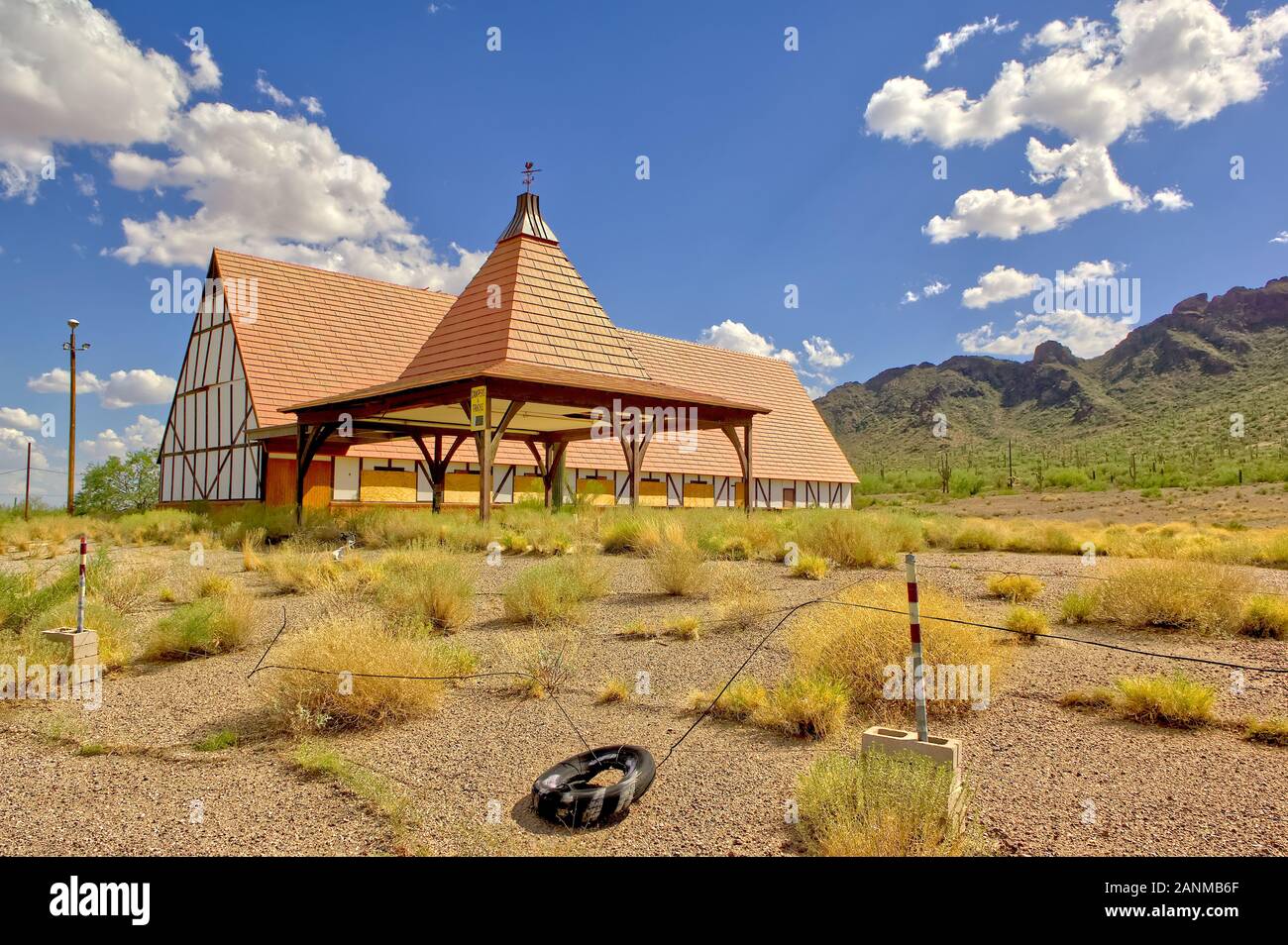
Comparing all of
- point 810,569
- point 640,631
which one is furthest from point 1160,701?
point 810,569

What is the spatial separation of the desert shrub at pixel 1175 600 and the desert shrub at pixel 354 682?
23.1ft

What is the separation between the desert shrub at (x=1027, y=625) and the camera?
7.68 meters

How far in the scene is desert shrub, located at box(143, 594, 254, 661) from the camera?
7.65 m

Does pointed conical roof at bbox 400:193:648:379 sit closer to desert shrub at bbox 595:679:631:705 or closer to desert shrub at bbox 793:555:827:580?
desert shrub at bbox 793:555:827:580

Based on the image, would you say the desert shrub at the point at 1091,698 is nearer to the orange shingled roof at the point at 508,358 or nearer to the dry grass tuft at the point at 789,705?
the dry grass tuft at the point at 789,705

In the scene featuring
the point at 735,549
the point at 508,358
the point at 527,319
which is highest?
the point at 527,319

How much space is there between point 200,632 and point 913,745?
6843 millimetres

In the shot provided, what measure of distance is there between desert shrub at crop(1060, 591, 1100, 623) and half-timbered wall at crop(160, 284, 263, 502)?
22.7m

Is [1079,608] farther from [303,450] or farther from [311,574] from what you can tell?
[303,450]

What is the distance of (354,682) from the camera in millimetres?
5762

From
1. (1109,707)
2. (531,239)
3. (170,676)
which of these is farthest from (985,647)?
(531,239)

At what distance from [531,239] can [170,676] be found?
16882 mm

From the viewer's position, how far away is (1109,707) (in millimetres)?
5609
